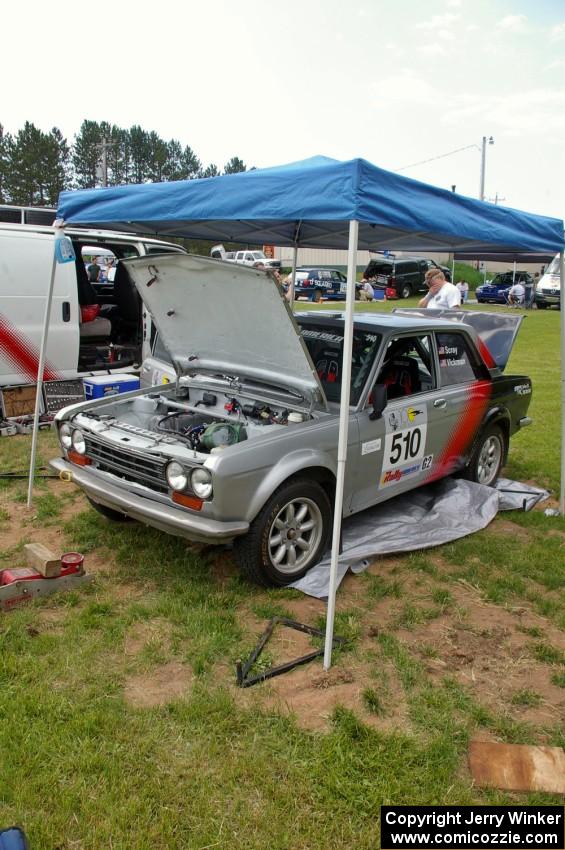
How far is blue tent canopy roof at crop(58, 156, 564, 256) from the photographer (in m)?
3.05

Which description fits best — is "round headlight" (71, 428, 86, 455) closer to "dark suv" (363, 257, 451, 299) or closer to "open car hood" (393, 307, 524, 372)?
"open car hood" (393, 307, 524, 372)

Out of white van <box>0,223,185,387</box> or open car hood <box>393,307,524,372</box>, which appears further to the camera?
white van <box>0,223,185,387</box>

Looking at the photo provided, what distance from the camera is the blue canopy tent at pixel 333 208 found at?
3.05 metres

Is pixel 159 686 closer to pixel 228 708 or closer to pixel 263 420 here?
pixel 228 708

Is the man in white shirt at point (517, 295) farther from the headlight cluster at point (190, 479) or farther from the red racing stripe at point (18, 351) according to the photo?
the headlight cluster at point (190, 479)

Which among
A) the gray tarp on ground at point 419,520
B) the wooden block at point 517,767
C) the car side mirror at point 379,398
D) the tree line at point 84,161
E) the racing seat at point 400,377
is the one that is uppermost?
the tree line at point 84,161

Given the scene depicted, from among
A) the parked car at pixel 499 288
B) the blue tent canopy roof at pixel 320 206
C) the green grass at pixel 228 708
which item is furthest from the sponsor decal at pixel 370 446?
the parked car at pixel 499 288

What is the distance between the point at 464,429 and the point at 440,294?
4.01 metres

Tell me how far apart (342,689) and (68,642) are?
141 centimetres

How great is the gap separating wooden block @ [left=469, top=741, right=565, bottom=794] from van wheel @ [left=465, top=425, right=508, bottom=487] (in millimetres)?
3020

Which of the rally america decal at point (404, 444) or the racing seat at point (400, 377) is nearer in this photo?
the rally america decal at point (404, 444)

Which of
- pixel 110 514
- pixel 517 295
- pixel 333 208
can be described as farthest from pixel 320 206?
pixel 517 295

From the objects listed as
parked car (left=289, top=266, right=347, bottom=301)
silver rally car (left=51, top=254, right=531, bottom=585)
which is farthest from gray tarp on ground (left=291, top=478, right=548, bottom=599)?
parked car (left=289, top=266, right=347, bottom=301)

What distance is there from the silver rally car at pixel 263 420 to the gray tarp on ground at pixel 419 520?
0.20 meters
